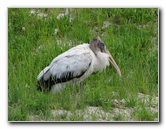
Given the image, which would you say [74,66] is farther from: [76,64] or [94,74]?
[94,74]

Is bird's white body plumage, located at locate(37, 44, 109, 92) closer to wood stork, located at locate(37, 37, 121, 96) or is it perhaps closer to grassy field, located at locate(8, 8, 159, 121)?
wood stork, located at locate(37, 37, 121, 96)

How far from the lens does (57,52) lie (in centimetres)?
955

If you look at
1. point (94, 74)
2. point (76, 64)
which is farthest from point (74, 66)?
point (94, 74)

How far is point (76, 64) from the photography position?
346 inches

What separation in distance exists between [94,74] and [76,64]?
22.2 inches

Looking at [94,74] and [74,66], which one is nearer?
[74,66]

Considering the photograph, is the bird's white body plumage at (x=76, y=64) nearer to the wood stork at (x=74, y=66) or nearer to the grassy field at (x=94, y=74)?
the wood stork at (x=74, y=66)

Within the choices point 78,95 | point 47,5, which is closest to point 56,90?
point 78,95

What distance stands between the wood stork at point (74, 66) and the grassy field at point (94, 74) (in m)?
0.10

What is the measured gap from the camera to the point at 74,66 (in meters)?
8.80

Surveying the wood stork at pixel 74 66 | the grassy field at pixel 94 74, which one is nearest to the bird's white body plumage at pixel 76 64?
the wood stork at pixel 74 66

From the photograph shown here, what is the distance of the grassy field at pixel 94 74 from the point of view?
28.2ft

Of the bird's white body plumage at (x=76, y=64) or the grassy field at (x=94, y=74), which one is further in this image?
the bird's white body plumage at (x=76, y=64)

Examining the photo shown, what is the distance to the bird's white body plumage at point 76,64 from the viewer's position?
8.78 metres
